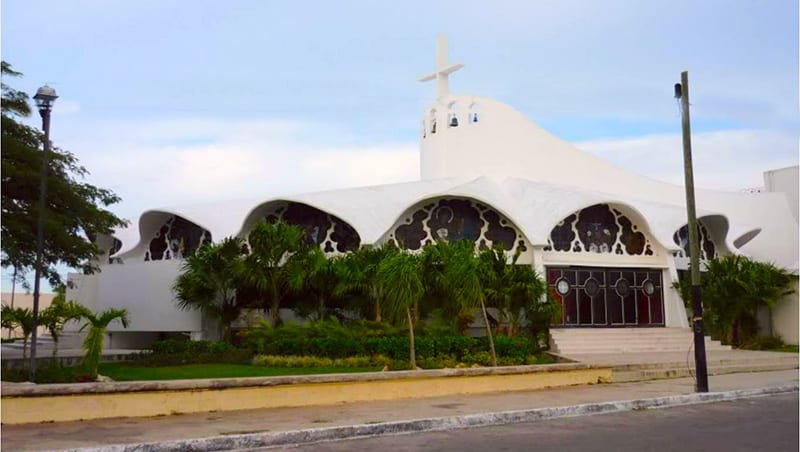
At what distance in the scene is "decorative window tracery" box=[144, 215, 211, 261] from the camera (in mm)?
28281

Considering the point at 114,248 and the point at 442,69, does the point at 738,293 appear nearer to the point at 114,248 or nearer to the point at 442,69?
the point at 442,69

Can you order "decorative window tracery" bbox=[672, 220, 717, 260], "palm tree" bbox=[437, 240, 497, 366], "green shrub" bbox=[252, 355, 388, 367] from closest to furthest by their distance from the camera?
1. "palm tree" bbox=[437, 240, 497, 366]
2. "green shrub" bbox=[252, 355, 388, 367]
3. "decorative window tracery" bbox=[672, 220, 717, 260]

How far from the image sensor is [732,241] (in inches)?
1241

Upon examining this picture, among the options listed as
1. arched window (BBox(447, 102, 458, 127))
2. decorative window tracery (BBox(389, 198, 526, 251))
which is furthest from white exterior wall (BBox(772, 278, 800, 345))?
arched window (BBox(447, 102, 458, 127))

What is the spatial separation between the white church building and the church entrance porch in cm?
4

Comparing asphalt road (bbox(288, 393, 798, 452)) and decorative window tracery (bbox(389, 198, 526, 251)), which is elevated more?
decorative window tracery (bbox(389, 198, 526, 251))

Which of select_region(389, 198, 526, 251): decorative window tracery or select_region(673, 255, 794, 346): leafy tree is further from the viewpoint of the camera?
select_region(389, 198, 526, 251): decorative window tracery

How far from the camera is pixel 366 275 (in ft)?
70.8

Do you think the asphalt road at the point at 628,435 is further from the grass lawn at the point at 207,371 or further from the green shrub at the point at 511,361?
the green shrub at the point at 511,361

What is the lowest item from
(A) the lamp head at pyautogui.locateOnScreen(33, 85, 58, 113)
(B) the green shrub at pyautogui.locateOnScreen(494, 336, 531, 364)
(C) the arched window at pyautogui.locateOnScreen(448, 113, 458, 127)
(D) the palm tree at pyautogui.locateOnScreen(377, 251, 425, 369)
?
(B) the green shrub at pyautogui.locateOnScreen(494, 336, 531, 364)

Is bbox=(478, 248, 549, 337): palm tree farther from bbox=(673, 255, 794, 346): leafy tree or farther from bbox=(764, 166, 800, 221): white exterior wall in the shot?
bbox=(764, 166, 800, 221): white exterior wall

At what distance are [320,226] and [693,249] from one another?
45.4 ft

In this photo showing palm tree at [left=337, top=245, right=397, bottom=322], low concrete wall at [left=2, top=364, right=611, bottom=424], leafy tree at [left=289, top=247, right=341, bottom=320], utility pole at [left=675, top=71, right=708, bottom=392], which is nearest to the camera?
low concrete wall at [left=2, top=364, right=611, bottom=424]

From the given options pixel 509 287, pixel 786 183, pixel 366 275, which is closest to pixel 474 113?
pixel 509 287
